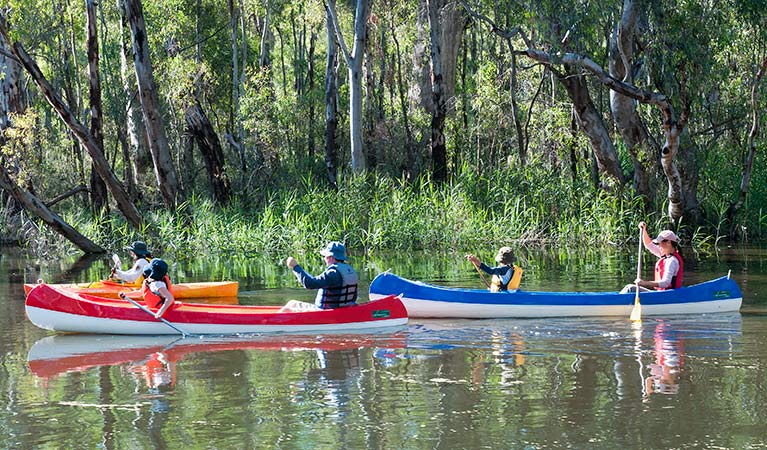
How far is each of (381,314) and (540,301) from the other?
217 cm

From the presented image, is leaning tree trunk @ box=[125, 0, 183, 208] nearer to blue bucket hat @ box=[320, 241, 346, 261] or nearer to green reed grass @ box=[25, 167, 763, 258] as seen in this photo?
green reed grass @ box=[25, 167, 763, 258]

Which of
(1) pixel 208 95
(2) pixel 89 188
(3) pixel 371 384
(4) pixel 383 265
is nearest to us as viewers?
(3) pixel 371 384

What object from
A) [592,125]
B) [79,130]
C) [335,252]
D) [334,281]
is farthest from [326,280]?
[592,125]

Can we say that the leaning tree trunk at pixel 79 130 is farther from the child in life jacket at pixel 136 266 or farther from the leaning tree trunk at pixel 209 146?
the child in life jacket at pixel 136 266

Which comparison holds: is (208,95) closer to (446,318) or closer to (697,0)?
(697,0)

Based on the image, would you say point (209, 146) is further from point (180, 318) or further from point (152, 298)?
point (180, 318)

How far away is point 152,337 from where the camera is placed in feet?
43.5

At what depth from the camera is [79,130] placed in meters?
24.2

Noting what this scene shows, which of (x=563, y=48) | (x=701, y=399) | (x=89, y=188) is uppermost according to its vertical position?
(x=563, y=48)

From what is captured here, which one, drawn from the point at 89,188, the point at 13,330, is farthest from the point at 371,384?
the point at 89,188

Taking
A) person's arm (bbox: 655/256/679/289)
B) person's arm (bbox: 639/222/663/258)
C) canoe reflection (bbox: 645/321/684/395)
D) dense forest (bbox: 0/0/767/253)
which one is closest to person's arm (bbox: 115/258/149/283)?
canoe reflection (bbox: 645/321/684/395)

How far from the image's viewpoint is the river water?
805 cm

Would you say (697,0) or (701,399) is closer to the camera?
(701,399)

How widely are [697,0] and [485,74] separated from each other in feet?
28.8
